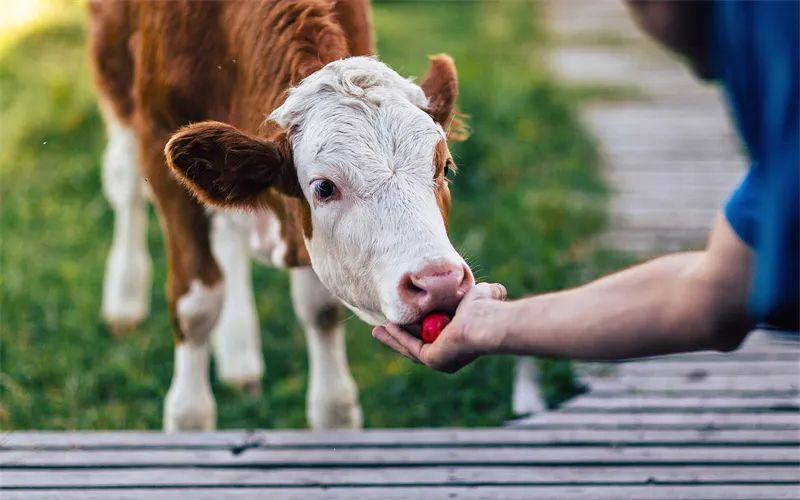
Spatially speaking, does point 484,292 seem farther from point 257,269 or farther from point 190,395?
point 257,269

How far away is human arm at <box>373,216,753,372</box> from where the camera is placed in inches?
94.9

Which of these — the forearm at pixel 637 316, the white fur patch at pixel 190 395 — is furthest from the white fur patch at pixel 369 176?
the white fur patch at pixel 190 395

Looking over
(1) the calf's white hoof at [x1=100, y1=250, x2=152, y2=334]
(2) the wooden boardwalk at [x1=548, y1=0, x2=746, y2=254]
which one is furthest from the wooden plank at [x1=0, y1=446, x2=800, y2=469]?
(2) the wooden boardwalk at [x1=548, y1=0, x2=746, y2=254]

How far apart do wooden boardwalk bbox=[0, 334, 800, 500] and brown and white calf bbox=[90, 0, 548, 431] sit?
48cm

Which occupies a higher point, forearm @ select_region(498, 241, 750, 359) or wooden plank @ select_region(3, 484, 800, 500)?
forearm @ select_region(498, 241, 750, 359)

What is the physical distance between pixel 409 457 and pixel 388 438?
158 millimetres

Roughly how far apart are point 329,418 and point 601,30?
7599 millimetres

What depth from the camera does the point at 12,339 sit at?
5422mm

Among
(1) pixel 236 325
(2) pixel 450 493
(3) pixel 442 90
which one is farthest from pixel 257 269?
(3) pixel 442 90

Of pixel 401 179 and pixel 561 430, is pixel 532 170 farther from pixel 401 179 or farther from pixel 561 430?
pixel 401 179

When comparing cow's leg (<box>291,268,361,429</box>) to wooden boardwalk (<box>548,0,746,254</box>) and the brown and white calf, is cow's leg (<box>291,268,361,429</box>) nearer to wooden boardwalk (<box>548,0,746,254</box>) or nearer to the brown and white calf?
Answer: the brown and white calf

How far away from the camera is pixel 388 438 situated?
12.9 ft

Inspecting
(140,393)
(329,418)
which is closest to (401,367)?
(329,418)

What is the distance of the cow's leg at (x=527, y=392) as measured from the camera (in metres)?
4.44
